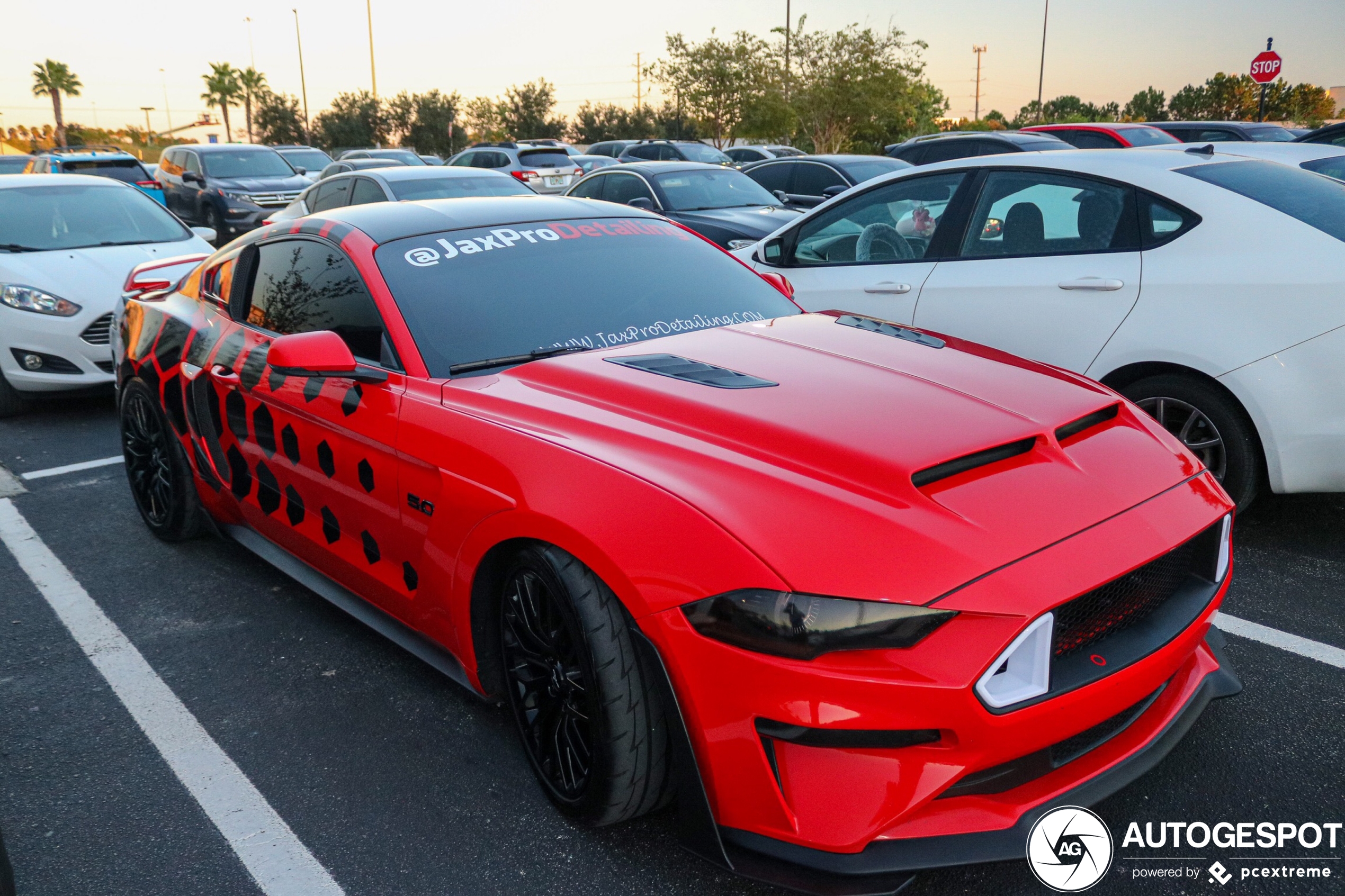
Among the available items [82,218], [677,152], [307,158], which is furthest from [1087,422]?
[307,158]

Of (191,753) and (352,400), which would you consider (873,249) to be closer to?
(352,400)

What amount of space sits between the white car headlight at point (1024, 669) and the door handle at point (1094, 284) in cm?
270

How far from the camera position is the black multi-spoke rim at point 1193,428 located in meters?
Result: 3.98

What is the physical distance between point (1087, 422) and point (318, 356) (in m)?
2.13

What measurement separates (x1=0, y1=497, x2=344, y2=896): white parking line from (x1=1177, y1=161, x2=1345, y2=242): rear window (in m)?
4.12

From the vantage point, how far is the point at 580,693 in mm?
2385

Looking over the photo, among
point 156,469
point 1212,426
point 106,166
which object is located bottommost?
point 156,469

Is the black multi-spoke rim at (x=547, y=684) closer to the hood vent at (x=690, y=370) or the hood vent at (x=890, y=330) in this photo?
the hood vent at (x=690, y=370)

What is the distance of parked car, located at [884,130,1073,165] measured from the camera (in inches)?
505

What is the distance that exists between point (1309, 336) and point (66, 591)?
4.93 m

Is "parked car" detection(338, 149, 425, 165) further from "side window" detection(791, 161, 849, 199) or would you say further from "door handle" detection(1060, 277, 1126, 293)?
"door handle" detection(1060, 277, 1126, 293)

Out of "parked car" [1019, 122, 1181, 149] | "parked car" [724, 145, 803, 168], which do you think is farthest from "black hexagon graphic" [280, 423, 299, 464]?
"parked car" [724, 145, 803, 168]

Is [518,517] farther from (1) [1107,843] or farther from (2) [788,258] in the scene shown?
(2) [788,258]

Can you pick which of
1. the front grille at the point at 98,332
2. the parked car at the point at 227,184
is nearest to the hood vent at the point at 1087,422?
the front grille at the point at 98,332
